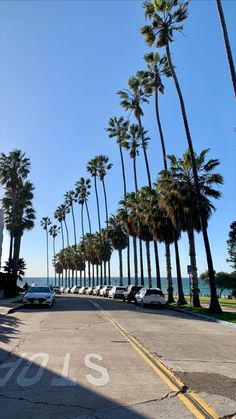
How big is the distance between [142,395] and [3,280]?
137 ft

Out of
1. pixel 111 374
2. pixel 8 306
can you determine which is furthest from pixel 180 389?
pixel 8 306

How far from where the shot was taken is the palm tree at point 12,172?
49.8 metres

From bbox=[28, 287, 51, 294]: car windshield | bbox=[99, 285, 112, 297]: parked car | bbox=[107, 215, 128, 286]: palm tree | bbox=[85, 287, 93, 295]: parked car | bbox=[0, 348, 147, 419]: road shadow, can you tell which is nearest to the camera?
bbox=[0, 348, 147, 419]: road shadow

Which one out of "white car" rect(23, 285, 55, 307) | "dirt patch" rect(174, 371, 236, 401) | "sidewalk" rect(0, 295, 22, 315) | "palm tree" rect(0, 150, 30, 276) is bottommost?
"dirt patch" rect(174, 371, 236, 401)

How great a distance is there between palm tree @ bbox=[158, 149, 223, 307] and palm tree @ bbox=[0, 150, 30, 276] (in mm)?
22090

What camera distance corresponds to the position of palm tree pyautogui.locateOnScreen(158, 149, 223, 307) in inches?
A: 1213

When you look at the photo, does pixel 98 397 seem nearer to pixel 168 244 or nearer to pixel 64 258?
pixel 168 244

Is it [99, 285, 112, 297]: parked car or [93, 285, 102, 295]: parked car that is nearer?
[99, 285, 112, 297]: parked car

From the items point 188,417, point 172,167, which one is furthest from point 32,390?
point 172,167

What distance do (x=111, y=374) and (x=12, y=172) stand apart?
142 feet

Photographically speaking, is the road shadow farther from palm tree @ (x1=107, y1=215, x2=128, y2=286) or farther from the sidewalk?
palm tree @ (x1=107, y1=215, x2=128, y2=286)

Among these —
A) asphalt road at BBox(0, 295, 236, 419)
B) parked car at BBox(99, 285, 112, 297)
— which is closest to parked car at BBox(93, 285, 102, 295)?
parked car at BBox(99, 285, 112, 297)

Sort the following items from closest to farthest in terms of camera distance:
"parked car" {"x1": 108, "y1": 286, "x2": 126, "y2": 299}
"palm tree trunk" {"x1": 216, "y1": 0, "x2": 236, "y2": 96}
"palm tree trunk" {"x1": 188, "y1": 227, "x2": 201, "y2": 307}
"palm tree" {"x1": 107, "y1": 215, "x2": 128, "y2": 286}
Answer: "palm tree trunk" {"x1": 216, "y1": 0, "x2": 236, "y2": 96}
"palm tree trunk" {"x1": 188, "y1": 227, "x2": 201, "y2": 307}
"parked car" {"x1": 108, "y1": 286, "x2": 126, "y2": 299}
"palm tree" {"x1": 107, "y1": 215, "x2": 128, "y2": 286}

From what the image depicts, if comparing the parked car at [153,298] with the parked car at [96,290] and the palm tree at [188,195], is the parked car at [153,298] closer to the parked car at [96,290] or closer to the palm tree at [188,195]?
the palm tree at [188,195]
